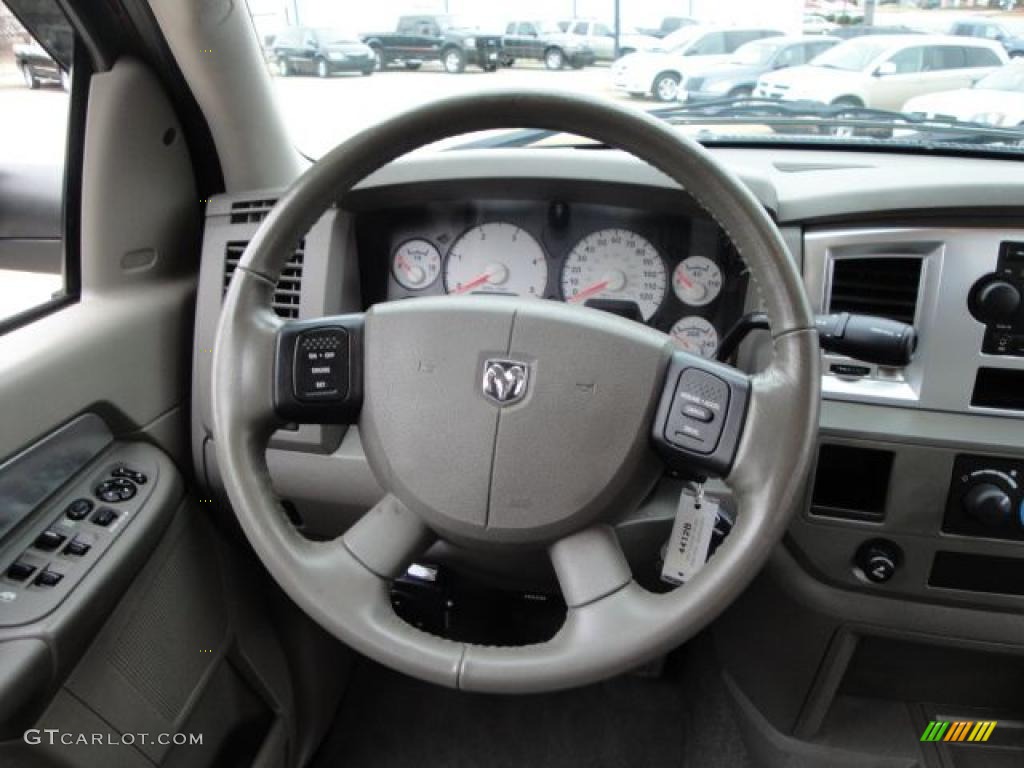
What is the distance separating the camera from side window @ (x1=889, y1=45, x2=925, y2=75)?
1576 millimetres

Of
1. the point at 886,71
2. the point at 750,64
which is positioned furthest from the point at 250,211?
the point at 886,71

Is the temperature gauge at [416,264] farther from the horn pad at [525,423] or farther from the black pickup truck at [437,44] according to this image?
the horn pad at [525,423]

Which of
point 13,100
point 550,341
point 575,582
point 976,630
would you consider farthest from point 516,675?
point 13,100

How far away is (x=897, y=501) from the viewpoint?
1343 millimetres

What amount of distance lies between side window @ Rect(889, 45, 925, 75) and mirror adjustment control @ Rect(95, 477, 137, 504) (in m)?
1.69

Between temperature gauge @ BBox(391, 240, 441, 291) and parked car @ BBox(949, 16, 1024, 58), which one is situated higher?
parked car @ BBox(949, 16, 1024, 58)

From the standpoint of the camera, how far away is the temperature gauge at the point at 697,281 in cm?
146

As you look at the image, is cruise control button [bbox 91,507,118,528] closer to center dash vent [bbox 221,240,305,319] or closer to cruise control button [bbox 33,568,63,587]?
cruise control button [bbox 33,568,63,587]

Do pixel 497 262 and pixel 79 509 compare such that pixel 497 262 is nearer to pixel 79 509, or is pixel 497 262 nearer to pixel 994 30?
pixel 79 509

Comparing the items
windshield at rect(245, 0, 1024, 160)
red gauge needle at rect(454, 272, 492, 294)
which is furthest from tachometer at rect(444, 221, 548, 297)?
windshield at rect(245, 0, 1024, 160)

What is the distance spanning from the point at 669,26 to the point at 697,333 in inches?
28.0

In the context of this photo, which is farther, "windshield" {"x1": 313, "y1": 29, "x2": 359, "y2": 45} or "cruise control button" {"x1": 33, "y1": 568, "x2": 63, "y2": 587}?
"windshield" {"x1": 313, "y1": 29, "x2": 359, "y2": 45}

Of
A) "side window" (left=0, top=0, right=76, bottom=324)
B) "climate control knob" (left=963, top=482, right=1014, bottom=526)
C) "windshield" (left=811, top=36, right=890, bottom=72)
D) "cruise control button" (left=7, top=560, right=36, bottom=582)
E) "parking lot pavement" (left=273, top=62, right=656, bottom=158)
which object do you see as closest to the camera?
"cruise control button" (left=7, top=560, right=36, bottom=582)

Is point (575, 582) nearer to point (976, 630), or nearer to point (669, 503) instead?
point (669, 503)
